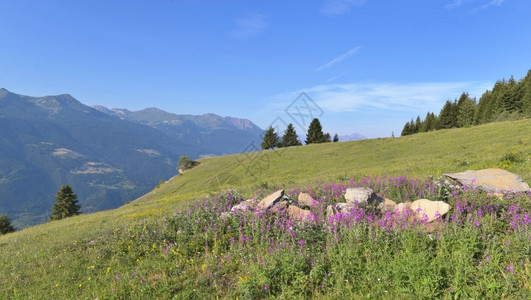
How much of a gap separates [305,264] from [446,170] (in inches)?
549

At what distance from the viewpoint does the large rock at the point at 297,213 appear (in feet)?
25.6

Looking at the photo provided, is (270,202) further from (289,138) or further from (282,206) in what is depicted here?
(289,138)

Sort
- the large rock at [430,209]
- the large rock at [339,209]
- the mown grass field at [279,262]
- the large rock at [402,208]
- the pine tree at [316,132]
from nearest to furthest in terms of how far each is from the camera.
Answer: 1. the mown grass field at [279,262]
2. the large rock at [430,209]
3. the large rock at [402,208]
4. the large rock at [339,209]
5. the pine tree at [316,132]

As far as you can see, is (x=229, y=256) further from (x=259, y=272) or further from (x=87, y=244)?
(x=87, y=244)

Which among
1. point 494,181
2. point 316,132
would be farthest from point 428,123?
point 494,181

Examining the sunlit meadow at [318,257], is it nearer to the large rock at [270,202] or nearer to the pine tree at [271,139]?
the large rock at [270,202]

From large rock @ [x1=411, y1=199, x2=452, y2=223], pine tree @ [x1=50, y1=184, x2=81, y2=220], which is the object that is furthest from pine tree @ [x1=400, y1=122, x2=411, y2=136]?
pine tree @ [x1=50, y1=184, x2=81, y2=220]

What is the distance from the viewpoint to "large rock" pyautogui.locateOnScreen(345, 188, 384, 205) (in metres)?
7.82

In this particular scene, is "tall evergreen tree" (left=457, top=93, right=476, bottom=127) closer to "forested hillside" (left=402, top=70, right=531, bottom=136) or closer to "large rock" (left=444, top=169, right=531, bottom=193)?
"forested hillside" (left=402, top=70, right=531, bottom=136)

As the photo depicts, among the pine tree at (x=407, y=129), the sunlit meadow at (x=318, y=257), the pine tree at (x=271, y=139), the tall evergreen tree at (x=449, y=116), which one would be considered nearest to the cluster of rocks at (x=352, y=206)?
the sunlit meadow at (x=318, y=257)

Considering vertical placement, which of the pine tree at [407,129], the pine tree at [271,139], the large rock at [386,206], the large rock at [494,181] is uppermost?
the pine tree at [407,129]

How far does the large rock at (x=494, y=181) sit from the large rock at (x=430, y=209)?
8.09 ft

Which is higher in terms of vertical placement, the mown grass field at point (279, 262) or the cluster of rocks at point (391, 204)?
the cluster of rocks at point (391, 204)

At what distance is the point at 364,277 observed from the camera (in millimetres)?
4945
